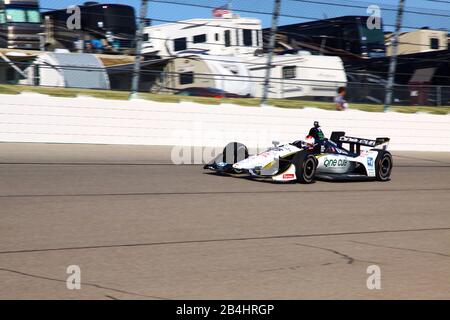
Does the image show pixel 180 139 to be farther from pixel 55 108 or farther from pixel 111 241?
pixel 111 241

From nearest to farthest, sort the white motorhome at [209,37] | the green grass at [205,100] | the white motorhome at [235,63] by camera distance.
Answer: the green grass at [205,100], the white motorhome at [235,63], the white motorhome at [209,37]

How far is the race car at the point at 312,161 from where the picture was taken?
10.3m

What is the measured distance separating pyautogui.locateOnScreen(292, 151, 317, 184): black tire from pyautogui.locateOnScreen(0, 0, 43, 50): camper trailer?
917 centimetres

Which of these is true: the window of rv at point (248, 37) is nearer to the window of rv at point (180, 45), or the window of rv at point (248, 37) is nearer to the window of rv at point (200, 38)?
the window of rv at point (180, 45)

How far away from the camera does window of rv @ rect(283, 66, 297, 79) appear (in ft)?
62.2

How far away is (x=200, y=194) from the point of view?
354 inches

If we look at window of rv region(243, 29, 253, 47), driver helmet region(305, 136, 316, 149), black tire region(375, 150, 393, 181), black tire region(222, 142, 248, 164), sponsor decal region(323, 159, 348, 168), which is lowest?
black tire region(375, 150, 393, 181)

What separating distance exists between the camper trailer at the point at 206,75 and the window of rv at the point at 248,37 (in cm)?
51

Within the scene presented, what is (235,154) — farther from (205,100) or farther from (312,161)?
(205,100)

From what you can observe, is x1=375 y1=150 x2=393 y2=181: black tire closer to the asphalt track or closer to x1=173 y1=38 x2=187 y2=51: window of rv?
the asphalt track

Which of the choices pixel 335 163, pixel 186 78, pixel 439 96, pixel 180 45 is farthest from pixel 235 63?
pixel 335 163

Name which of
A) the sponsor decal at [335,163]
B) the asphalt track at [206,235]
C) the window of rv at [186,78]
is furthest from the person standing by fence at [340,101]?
the sponsor decal at [335,163]

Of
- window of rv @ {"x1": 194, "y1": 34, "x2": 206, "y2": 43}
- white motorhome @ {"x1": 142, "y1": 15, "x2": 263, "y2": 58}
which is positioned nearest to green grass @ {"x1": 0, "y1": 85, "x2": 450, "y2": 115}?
white motorhome @ {"x1": 142, "y1": 15, "x2": 263, "y2": 58}

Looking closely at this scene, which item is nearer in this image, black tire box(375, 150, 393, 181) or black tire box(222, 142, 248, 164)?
black tire box(222, 142, 248, 164)
